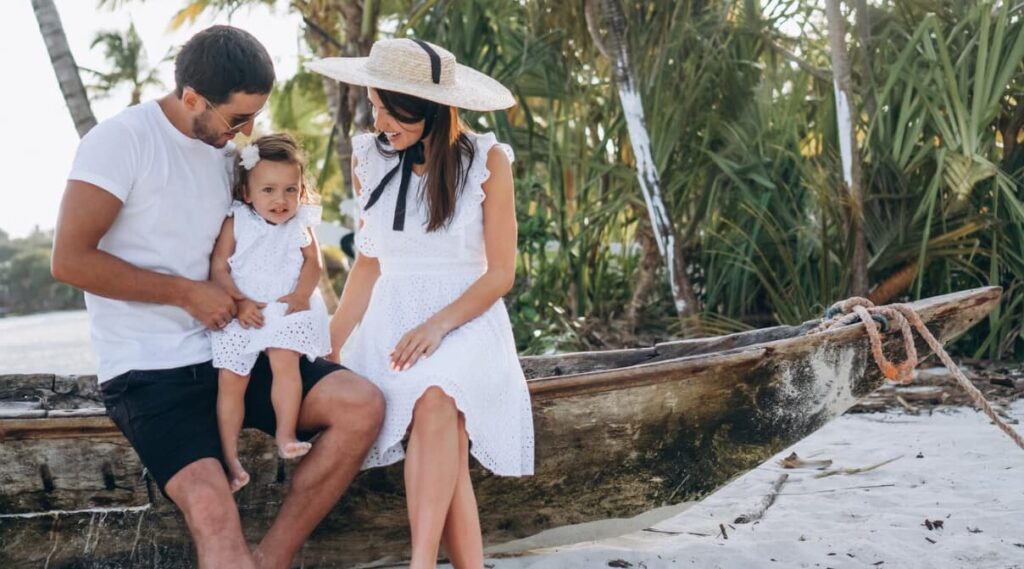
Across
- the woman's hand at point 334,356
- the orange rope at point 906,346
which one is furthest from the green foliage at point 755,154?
the woman's hand at point 334,356

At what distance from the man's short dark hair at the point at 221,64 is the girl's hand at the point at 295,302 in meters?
0.48

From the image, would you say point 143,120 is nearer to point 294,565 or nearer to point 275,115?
point 294,565

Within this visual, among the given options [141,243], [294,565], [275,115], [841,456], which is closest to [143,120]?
[141,243]

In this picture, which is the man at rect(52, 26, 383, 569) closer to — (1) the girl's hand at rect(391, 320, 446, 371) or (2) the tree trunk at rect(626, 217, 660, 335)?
(1) the girl's hand at rect(391, 320, 446, 371)

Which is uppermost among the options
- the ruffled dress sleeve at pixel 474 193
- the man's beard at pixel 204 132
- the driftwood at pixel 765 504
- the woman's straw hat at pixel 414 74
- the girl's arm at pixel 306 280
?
the woman's straw hat at pixel 414 74

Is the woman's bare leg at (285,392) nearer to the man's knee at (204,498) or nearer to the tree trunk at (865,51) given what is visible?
the man's knee at (204,498)

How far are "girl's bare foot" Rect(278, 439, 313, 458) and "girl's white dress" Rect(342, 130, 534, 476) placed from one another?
7.2 inches

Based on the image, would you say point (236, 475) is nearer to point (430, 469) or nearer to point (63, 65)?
point (430, 469)

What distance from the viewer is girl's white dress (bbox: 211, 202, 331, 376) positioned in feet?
8.02

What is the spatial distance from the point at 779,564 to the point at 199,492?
1612 mm

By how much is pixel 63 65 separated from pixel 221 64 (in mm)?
3133

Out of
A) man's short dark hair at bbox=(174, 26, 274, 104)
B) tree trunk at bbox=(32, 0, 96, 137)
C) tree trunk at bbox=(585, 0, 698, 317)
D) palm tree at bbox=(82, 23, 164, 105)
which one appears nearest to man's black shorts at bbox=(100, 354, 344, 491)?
man's short dark hair at bbox=(174, 26, 274, 104)

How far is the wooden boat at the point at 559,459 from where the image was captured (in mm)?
2582

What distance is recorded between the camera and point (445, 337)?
2.56 meters
